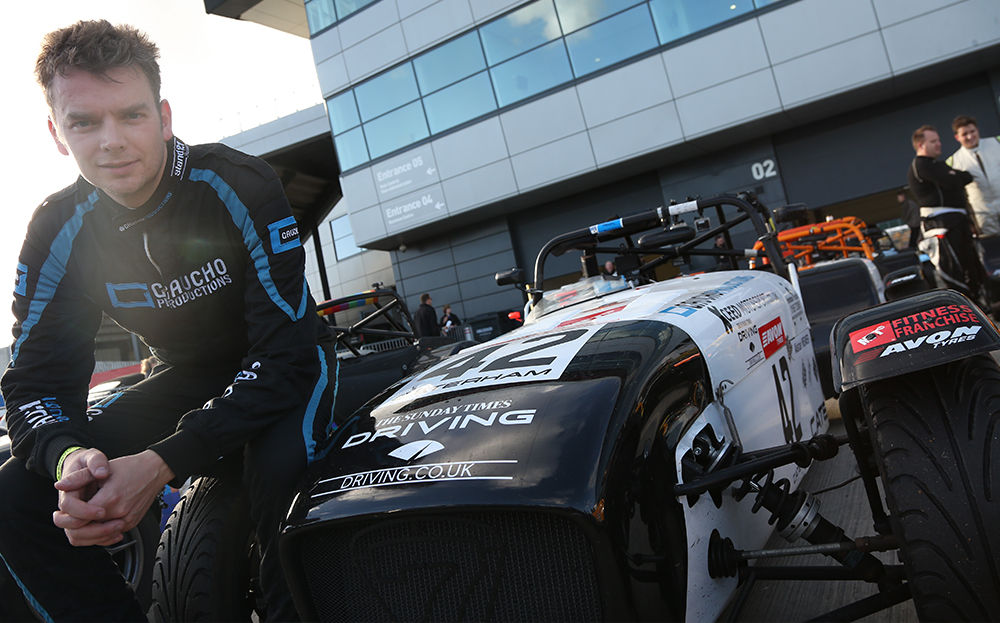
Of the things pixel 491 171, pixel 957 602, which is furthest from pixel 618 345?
pixel 491 171

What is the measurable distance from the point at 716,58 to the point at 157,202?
13910 millimetres

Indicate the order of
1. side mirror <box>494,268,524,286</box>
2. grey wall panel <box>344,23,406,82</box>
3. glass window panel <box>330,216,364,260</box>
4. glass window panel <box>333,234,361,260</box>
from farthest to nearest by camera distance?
glass window panel <box>330,216,364,260</box>
glass window panel <box>333,234,361,260</box>
grey wall panel <box>344,23,406,82</box>
side mirror <box>494,268,524,286</box>

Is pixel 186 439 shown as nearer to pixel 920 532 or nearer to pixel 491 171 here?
pixel 920 532

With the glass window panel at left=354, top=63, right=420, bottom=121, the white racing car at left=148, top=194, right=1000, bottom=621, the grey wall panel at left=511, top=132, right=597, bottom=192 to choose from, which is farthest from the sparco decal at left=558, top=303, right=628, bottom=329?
the glass window panel at left=354, top=63, right=420, bottom=121

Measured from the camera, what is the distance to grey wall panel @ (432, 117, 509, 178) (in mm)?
15969

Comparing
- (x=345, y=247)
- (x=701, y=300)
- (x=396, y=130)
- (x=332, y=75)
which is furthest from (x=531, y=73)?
(x=701, y=300)

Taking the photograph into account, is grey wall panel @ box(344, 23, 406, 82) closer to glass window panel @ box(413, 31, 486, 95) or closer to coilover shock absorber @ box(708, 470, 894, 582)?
glass window panel @ box(413, 31, 486, 95)

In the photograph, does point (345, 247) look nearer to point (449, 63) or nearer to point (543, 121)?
point (449, 63)

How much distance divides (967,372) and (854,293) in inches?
147

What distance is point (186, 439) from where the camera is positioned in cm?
152

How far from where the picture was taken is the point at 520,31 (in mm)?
15297

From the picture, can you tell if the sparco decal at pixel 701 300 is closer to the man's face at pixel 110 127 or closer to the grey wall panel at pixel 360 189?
the man's face at pixel 110 127

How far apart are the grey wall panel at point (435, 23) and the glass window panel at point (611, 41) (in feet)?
10.2

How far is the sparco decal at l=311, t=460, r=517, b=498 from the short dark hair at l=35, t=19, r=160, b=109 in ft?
3.85
